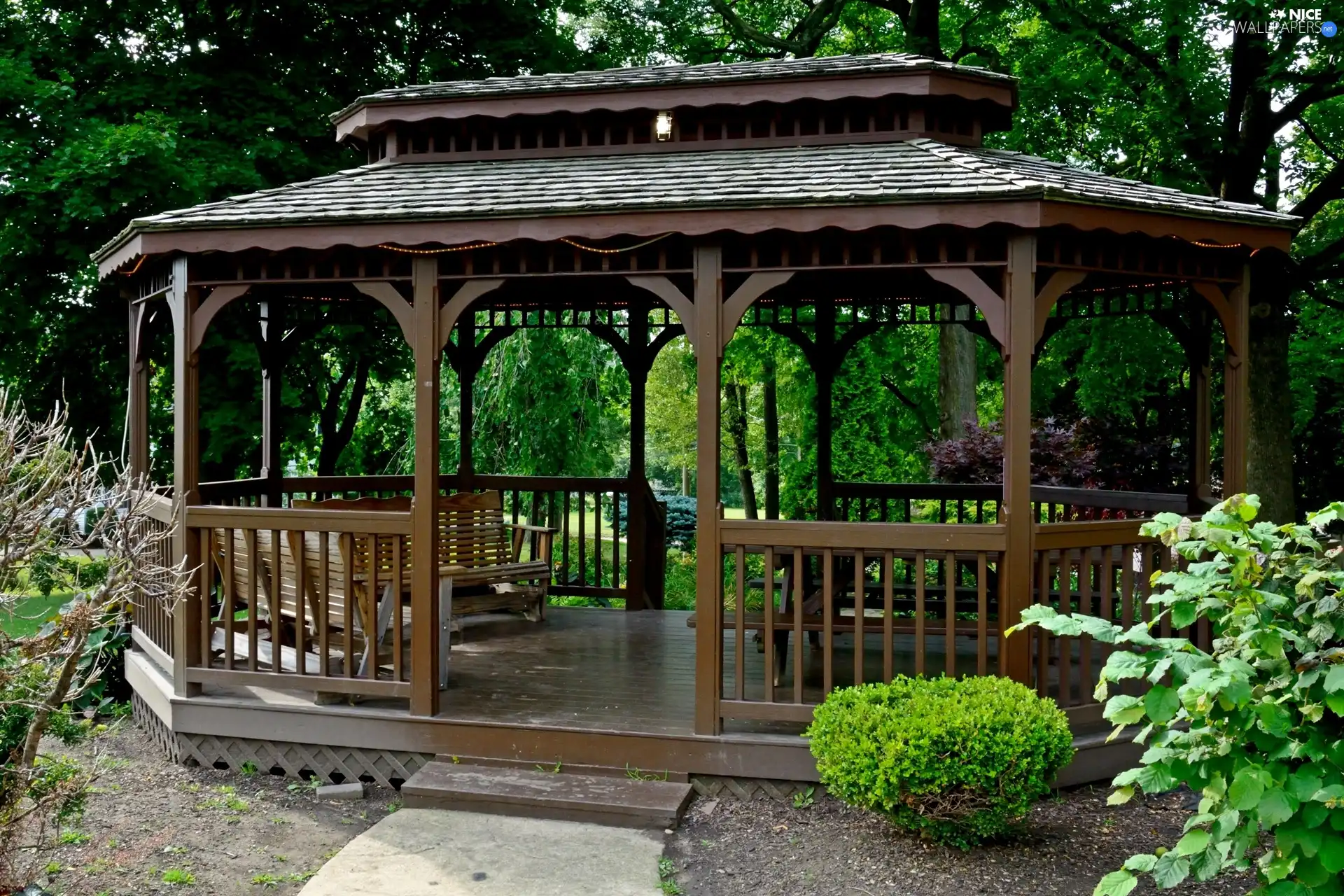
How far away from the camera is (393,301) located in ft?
20.2

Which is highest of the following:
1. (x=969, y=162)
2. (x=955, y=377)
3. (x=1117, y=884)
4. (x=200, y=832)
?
(x=969, y=162)

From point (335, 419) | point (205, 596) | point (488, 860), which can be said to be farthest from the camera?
point (335, 419)

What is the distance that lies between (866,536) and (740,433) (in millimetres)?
18512

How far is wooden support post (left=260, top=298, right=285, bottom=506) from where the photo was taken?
900 cm

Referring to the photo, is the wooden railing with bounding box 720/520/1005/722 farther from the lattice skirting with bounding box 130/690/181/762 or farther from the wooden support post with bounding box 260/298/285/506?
the wooden support post with bounding box 260/298/285/506

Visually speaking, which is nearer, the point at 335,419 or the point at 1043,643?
the point at 1043,643

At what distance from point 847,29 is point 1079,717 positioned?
16979mm

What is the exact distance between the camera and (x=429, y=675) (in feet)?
19.9

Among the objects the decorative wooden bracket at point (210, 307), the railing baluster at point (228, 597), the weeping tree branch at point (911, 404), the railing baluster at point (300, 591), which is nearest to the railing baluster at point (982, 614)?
the railing baluster at point (300, 591)

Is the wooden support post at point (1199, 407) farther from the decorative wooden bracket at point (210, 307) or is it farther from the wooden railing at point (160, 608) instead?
the wooden railing at point (160, 608)

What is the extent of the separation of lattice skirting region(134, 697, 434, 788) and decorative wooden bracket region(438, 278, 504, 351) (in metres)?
2.32

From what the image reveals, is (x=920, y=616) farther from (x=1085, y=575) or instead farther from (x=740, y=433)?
(x=740, y=433)

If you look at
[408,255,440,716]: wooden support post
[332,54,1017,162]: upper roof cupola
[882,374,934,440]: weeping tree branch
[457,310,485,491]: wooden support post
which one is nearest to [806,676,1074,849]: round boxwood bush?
[408,255,440,716]: wooden support post

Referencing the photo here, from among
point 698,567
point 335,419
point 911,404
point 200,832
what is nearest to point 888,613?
point 698,567
